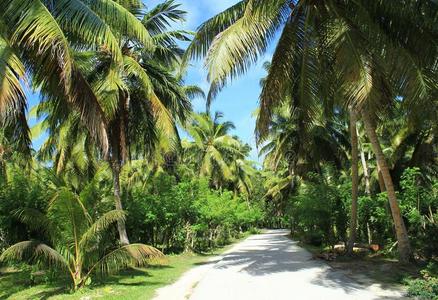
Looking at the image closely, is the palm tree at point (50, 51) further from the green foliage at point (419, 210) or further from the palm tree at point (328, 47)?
the green foliage at point (419, 210)

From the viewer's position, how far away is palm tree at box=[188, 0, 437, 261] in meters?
9.59

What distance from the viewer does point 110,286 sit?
11.6 m

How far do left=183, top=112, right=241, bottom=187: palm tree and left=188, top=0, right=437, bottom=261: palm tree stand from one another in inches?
831

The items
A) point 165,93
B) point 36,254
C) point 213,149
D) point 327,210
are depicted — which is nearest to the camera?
point 36,254

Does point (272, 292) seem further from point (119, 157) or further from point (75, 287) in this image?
point (119, 157)

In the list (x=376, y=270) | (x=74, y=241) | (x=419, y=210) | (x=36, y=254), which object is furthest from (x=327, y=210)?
(x=36, y=254)

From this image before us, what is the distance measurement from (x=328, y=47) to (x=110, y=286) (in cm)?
816

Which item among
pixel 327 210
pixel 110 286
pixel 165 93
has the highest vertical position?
pixel 165 93

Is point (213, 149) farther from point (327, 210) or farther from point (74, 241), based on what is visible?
point (74, 241)

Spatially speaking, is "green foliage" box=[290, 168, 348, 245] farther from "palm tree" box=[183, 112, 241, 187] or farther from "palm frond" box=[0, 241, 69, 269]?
"palm tree" box=[183, 112, 241, 187]

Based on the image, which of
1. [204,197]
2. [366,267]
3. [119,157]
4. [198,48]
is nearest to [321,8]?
[198,48]

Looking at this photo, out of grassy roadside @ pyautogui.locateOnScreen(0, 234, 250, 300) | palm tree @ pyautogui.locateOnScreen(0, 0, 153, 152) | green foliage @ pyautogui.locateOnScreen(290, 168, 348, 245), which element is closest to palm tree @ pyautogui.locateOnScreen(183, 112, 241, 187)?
green foliage @ pyautogui.locateOnScreen(290, 168, 348, 245)

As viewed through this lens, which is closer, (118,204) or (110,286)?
(110,286)

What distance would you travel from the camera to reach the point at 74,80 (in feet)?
29.7
